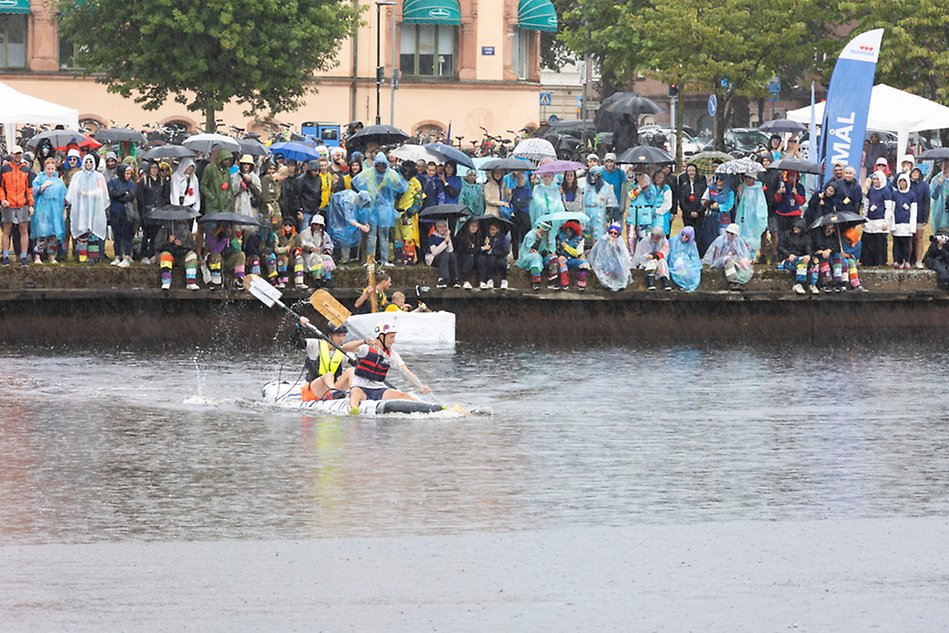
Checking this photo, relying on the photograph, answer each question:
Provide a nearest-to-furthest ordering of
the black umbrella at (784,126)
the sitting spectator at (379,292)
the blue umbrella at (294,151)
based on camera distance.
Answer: the sitting spectator at (379,292) < the blue umbrella at (294,151) < the black umbrella at (784,126)

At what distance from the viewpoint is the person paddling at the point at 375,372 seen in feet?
83.6

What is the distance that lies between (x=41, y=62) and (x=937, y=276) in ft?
146

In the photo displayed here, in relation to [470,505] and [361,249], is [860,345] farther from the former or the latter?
[470,505]

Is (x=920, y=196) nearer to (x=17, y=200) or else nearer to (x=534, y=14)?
(x=17, y=200)

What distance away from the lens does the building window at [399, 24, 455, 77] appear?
7531 centimetres

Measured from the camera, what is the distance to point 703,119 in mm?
95625

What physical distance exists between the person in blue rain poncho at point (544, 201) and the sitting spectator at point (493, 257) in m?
0.75

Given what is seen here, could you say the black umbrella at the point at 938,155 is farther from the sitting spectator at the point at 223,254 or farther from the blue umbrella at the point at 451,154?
the sitting spectator at the point at 223,254

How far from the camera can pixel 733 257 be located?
3441 cm

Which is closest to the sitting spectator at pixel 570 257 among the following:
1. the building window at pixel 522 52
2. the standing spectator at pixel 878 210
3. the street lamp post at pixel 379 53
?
the standing spectator at pixel 878 210

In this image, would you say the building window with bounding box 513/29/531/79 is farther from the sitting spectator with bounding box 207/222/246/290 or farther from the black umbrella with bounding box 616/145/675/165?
the sitting spectator with bounding box 207/222/246/290

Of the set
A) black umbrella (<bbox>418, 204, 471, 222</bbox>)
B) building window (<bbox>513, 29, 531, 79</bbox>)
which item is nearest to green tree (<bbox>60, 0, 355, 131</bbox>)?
building window (<bbox>513, 29, 531, 79</bbox>)

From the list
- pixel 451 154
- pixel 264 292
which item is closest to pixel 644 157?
pixel 451 154

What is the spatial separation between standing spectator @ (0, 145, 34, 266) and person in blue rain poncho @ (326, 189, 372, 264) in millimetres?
4843
